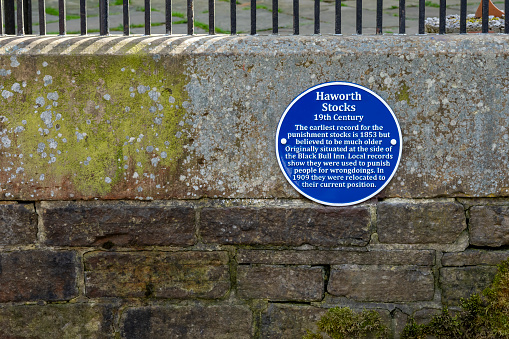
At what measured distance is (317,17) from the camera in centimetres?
246

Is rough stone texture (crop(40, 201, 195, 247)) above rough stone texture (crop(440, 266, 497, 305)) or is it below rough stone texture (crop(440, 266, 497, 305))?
above

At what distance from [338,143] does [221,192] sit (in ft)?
2.11

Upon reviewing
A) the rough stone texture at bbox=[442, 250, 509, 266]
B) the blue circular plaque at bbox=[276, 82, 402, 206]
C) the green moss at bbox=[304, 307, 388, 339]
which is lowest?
the green moss at bbox=[304, 307, 388, 339]

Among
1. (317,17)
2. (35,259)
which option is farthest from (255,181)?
(35,259)

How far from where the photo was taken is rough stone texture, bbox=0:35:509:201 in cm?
233

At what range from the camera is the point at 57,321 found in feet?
8.10

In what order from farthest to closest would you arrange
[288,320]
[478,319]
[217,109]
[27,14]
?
[27,14] → [288,320] → [217,109] → [478,319]

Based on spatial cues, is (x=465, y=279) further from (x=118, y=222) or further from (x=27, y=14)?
(x=27, y=14)

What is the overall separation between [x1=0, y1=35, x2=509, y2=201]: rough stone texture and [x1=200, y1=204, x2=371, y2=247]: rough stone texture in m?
0.10

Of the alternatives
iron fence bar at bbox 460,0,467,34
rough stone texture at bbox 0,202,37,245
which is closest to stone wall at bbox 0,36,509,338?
rough stone texture at bbox 0,202,37,245

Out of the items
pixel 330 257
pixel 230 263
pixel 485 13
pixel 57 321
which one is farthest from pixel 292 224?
pixel 485 13

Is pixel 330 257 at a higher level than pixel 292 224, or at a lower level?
lower

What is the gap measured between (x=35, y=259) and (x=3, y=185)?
16.1 inches

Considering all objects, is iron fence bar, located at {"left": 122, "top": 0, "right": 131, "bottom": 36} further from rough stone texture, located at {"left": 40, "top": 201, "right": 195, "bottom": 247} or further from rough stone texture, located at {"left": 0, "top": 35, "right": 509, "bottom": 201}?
rough stone texture, located at {"left": 40, "top": 201, "right": 195, "bottom": 247}
